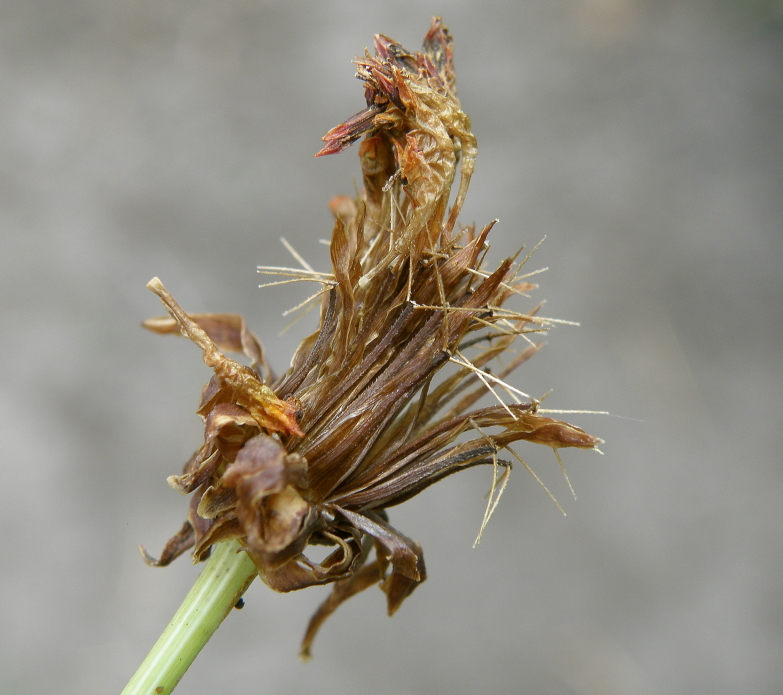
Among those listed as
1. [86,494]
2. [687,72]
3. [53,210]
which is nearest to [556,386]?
[687,72]

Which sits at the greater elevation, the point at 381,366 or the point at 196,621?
the point at 381,366

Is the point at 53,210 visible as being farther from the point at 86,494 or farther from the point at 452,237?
the point at 452,237

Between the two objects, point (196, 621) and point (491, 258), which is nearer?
point (196, 621)

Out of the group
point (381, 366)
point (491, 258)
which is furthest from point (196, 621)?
point (491, 258)

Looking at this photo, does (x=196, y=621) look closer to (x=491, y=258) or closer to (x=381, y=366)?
(x=381, y=366)

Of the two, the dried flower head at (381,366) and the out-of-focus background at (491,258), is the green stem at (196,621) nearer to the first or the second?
the dried flower head at (381,366)
